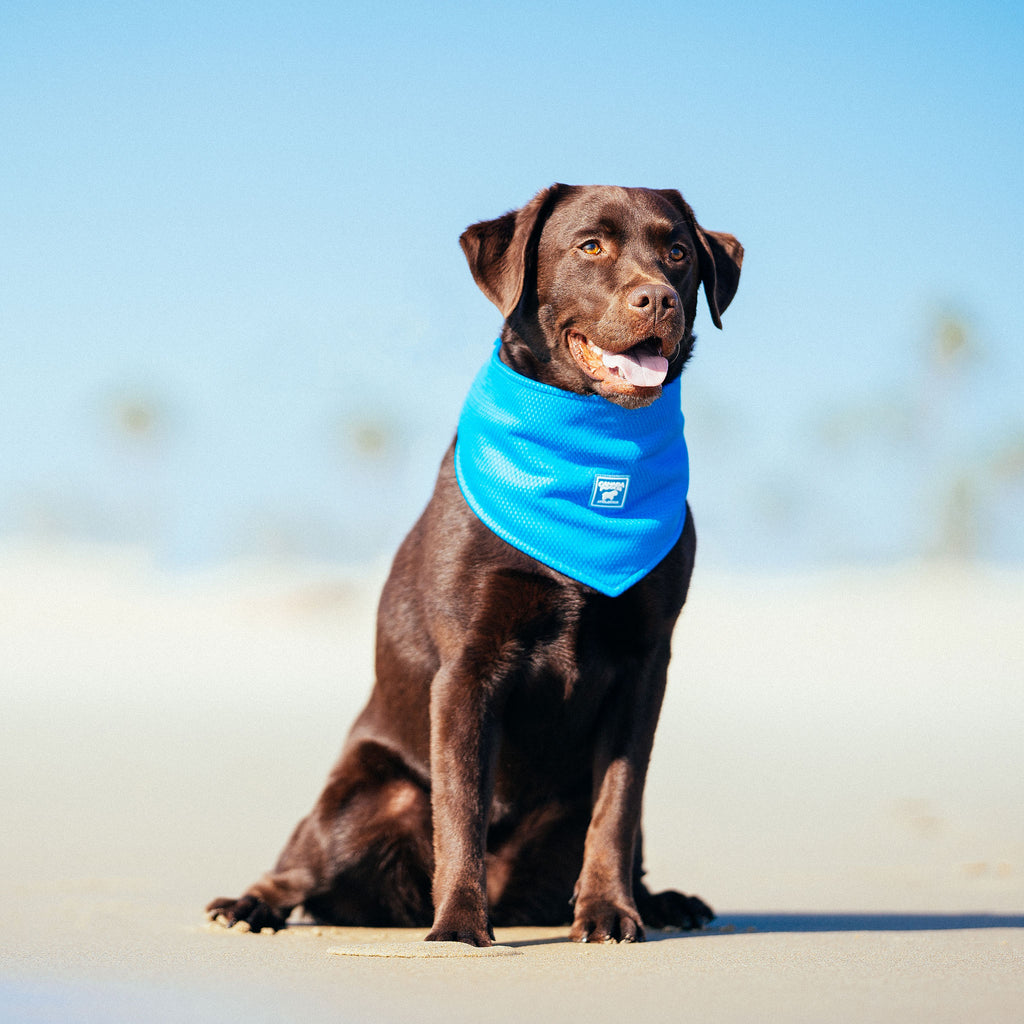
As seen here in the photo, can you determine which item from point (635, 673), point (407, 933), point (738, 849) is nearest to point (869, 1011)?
point (635, 673)

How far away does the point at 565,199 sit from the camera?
3.98m

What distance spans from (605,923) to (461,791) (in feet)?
1.59

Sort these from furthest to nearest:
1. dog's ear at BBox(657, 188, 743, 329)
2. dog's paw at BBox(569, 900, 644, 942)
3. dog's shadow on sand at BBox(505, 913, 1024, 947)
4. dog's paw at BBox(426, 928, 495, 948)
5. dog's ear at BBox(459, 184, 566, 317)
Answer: dog's ear at BBox(657, 188, 743, 329), dog's ear at BBox(459, 184, 566, 317), dog's shadow on sand at BBox(505, 913, 1024, 947), dog's paw at BBox(569, 900, 644, 942), dog's paw at BBox(426, 928, 495, 948)

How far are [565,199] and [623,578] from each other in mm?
1147

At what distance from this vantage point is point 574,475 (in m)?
3.82

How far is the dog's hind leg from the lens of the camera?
12.7 feet

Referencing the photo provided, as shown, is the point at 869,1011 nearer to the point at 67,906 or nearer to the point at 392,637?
the point at 392,637

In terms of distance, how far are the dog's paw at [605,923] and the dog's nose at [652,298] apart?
5.00 ft

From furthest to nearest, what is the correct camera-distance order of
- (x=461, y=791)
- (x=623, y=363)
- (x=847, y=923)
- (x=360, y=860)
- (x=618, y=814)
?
(x=847, y=923) → (x=360, y=860) → (x=623, y=363) → (x=618, y=814) → (x=461, y=791)

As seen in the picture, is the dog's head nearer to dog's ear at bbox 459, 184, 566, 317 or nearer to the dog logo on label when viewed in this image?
dog's ear at bbox 459, 184, 566, 317

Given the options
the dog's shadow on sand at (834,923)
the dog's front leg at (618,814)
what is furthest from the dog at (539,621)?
the dog's shadow on sand at (834,923)

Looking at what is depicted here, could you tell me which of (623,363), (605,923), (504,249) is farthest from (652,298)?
(605,923)

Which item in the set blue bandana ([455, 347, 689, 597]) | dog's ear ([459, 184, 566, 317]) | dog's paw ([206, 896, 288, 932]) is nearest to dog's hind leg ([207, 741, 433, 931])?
dog's paw ([206, 896, 288, 932])

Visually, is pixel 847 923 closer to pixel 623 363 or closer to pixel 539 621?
pixel 539 621
